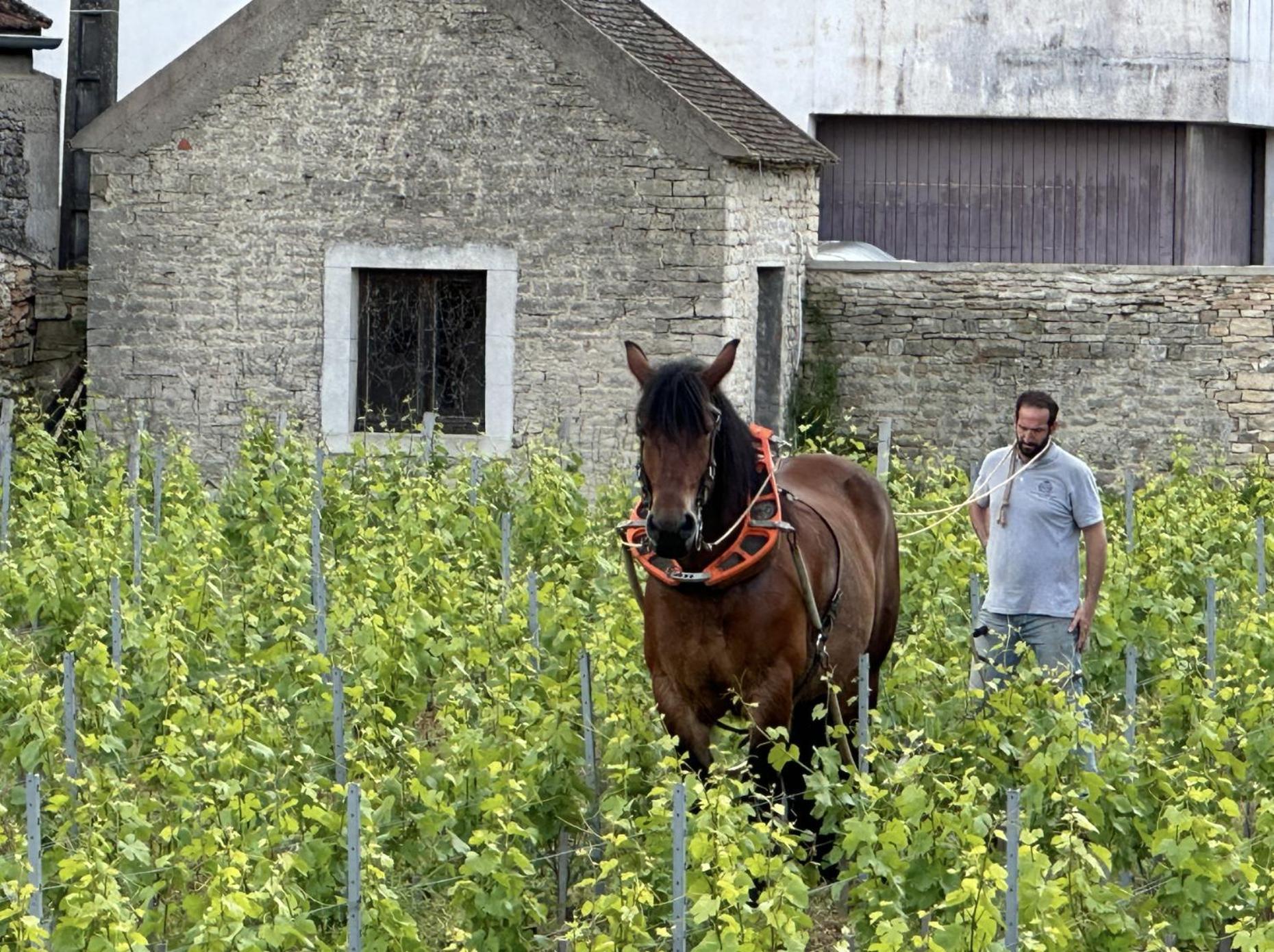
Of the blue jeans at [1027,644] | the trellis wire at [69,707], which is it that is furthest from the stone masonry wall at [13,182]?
the blue jeans at [1027,644]

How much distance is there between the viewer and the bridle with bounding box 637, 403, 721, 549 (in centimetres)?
637

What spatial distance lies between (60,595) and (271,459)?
10.2 feet

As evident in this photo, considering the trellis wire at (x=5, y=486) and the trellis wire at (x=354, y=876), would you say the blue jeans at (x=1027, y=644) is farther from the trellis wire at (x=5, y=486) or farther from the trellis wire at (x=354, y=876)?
the trellis wire at (x=5, y=486)

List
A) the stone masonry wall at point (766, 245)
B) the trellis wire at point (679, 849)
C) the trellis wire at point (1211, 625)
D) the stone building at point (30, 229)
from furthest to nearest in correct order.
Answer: the stone building at point (30, 229) < the stone masonry wall at point (766, 245) < the trellis wire at point (1211, 625) < the trellis wire at point (679, 849)

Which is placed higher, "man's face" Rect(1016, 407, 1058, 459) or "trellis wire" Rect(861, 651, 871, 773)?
"man's face" Rect(1016, 407, 1058, 459)

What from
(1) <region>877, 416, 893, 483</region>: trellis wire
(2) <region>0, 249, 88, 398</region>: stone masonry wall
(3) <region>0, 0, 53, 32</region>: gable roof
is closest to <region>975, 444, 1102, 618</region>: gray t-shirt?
(1) <region>877, 416, 893, 483</region>: trellis wire

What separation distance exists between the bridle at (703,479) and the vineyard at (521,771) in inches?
26.7

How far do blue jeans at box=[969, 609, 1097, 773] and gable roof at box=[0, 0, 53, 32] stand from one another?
11348 millimetres

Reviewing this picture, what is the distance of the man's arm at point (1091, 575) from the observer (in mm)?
7520

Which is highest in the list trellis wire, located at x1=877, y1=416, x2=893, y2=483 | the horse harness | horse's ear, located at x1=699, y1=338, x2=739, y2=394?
horse's ear, located at x1=699, y1=338, x2=739, y2=394

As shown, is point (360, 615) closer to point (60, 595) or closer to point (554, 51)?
point (60, 595)

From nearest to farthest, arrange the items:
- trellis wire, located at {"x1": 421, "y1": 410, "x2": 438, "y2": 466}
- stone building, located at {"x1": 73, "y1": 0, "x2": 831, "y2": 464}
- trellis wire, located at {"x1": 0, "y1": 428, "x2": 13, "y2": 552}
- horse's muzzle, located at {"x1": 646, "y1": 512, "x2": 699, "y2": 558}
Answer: horse's muzzle, located at {"x1": 646, "y1": 512, "x2": 699, "y2": 558} → trellis wire, located at {"x1": 0, "y1": 428, "x2": 13, "y2": 552} → trellis wire, located at {"x1": 421, "y1": 410, "x2": 438, "y2": 466} → stone building, located at {"x1": 73, "y1": 0, "x2": 831, "y2": 464}

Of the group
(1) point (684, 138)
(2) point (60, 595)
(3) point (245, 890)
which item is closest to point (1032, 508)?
(3) point (245, 890)

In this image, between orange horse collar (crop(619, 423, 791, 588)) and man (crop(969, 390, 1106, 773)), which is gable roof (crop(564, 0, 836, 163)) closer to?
man (crop(969, 390, 1106, 773))
